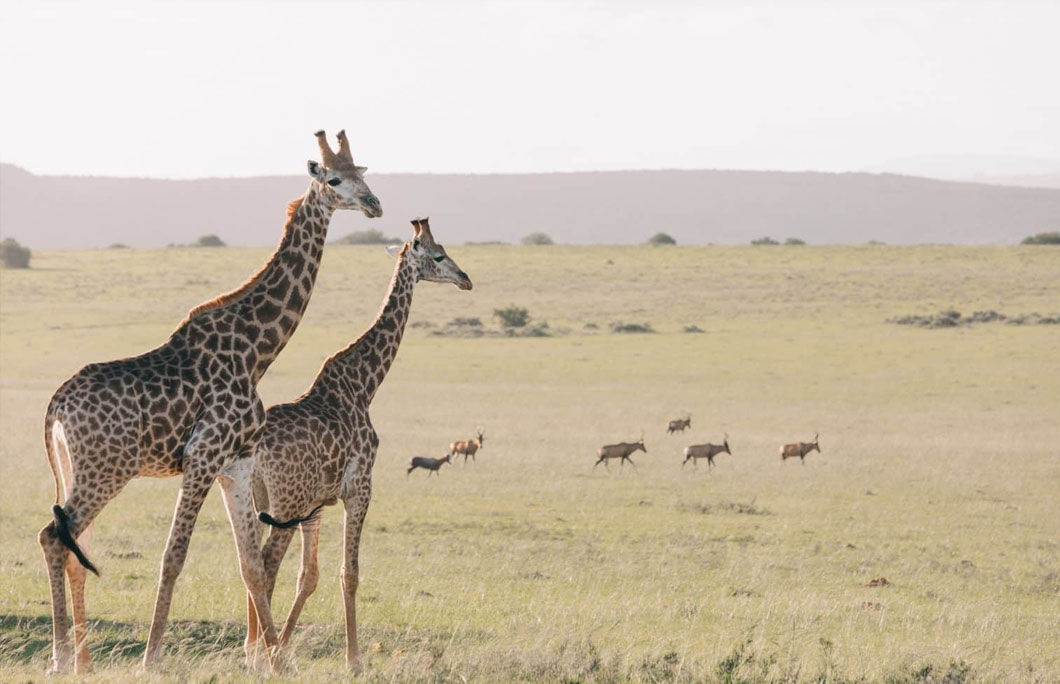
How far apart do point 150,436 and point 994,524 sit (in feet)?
49.8

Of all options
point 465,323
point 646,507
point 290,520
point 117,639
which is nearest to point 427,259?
point 290,520

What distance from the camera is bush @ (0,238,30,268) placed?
2805 inches

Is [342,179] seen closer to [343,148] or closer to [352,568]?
[343,148]

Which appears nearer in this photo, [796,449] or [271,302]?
[271,302]

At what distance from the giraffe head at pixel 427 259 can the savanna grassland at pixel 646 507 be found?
286 centimetres

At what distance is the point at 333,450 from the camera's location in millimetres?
9820

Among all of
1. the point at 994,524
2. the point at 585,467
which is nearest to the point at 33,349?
the point at 585,467

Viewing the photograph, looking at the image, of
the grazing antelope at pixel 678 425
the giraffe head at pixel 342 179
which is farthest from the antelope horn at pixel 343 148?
the grazing antelope at pixel 678 425

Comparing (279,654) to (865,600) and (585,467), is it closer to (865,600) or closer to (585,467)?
(865,600)

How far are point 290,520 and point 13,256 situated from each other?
67127 millimetres

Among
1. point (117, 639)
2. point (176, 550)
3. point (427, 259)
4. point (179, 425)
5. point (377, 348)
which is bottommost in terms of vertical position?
point (117, 639)

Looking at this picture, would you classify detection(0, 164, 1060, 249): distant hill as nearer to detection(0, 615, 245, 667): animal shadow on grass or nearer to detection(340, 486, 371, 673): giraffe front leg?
detection(0, 615, 245, 667): animal shadow on grass

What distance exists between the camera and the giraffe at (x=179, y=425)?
8.87 meters

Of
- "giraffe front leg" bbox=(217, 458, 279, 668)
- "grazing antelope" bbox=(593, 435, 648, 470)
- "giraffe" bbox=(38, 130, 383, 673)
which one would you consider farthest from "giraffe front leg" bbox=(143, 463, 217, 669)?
"grazing antelope" bbox=(593, 435, 648, 470)
